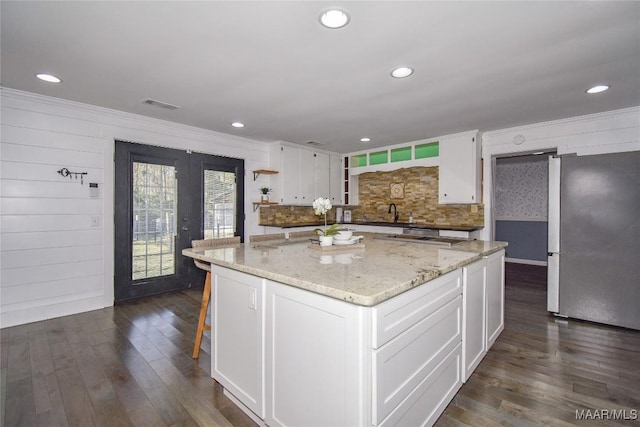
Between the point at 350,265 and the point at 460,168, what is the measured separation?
12.0ft

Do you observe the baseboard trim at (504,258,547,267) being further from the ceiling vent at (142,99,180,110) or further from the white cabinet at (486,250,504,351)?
the ceiling vent at (142,99,180,110)

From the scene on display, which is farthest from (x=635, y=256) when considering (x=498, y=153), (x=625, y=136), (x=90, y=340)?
(x=90, y=340)

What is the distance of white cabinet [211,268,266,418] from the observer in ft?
5.52

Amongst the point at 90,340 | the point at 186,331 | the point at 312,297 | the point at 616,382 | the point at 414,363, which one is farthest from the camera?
the point at 186,331

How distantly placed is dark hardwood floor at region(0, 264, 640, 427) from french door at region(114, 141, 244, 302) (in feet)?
2.75

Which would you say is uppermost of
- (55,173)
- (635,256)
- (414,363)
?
(55,173)

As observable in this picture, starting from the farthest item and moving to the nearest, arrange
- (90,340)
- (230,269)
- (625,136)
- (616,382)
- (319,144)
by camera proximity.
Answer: (319,144) → (625,136) → (90,340) → (616,382) → (230,269)

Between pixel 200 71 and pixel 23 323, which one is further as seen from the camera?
pixel 23 323

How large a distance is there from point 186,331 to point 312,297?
2.16 m

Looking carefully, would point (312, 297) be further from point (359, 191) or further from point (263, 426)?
point (359, 191)

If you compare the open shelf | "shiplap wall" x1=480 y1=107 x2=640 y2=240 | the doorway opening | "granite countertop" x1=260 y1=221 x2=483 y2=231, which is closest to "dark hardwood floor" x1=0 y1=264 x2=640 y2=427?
"granite countertop" x1=260 y1=221 x2=483 y2=231

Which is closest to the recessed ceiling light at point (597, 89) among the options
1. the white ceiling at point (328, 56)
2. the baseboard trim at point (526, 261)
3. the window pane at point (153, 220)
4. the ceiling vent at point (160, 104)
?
the white ceiling at point (328, 56)

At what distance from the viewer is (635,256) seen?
3016mm

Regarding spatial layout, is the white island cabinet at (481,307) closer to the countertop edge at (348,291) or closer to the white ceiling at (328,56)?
the countertop edge at (348,291)
